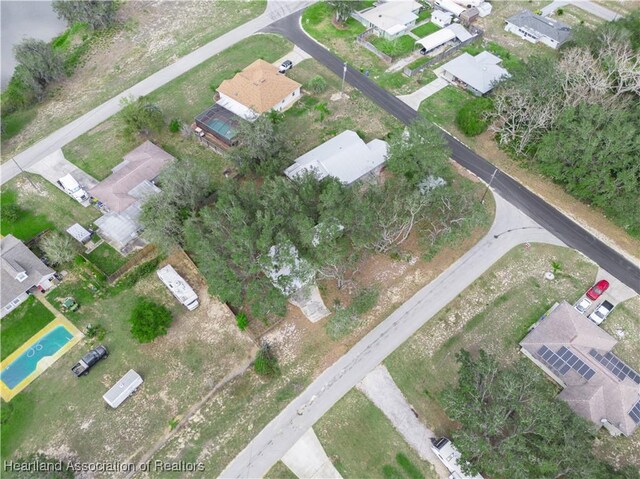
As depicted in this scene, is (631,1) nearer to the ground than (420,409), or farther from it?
farther from it

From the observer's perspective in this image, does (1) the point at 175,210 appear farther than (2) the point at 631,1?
No

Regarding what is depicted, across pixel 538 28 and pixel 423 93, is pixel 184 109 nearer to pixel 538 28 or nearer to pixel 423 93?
pixel 423 93

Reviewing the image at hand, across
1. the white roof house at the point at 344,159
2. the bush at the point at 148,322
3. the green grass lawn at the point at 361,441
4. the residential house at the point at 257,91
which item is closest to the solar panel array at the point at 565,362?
the green grass lawn at the point at 361,441

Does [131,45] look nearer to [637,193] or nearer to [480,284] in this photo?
[480,284]

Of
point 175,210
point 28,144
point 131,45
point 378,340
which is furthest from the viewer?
point 131,45

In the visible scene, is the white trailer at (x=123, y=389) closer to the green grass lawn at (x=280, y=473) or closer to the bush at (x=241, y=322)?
the bush at (x=241, y=322)

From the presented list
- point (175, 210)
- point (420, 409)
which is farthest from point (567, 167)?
point (175, 210)
